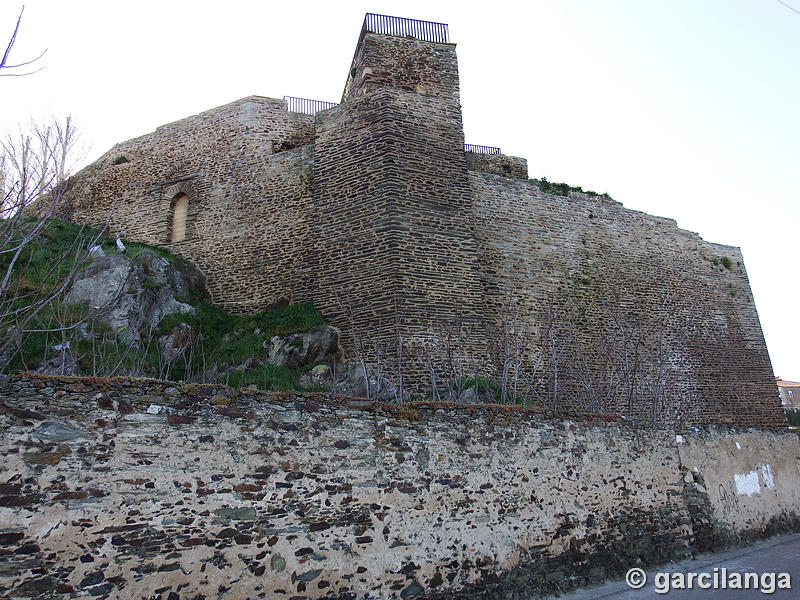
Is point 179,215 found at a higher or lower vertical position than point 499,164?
lower

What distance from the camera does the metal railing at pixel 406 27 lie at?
530 inches

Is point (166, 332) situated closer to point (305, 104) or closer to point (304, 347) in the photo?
point (304, 347)

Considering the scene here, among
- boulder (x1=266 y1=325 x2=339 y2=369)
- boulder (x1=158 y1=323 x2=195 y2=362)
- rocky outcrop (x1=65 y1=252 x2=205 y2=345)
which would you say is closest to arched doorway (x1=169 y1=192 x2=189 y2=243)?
rocky outcrop (x1=65 y1=252 x2=205 y2=345)

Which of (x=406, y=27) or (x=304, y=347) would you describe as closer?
(x=304, y=347)

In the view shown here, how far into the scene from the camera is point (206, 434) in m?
4.78

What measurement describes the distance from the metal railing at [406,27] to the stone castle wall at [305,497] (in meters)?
10.6

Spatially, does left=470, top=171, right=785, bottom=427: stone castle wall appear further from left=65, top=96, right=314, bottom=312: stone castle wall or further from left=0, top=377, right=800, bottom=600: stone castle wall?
left=0, top=377, right=800, bottom=600: stone castle wall

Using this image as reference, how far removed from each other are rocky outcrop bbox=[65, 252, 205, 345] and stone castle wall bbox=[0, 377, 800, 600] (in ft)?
22.1

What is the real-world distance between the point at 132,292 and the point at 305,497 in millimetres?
8483

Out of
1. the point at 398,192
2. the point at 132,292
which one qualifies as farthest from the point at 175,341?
the point at 398,192

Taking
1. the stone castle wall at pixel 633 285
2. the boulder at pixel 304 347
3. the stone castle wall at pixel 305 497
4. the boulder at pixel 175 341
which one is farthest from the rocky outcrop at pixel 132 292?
the stone castle wall at pixel 633 285

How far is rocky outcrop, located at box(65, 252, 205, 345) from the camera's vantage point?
11214 mm

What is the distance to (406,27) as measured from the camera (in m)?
13.8

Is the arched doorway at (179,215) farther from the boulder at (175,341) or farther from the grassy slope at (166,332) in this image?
the boulder at (175,341)
